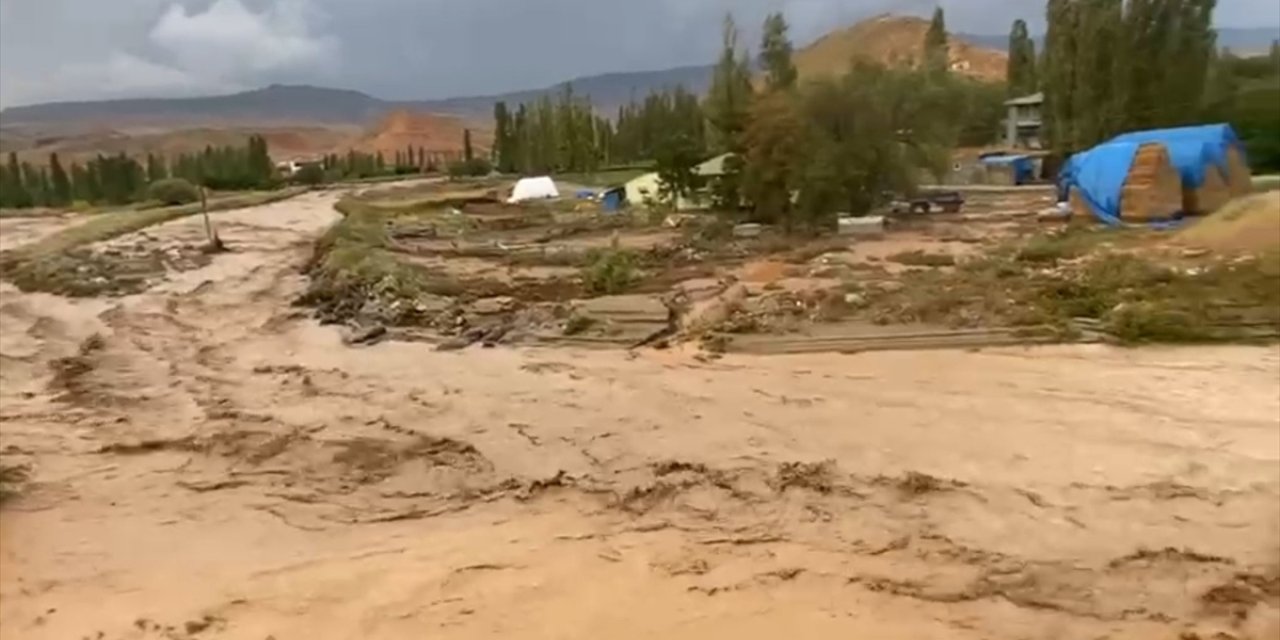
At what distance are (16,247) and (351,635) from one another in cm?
2849

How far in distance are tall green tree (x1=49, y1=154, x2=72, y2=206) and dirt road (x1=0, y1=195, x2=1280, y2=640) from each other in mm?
42715

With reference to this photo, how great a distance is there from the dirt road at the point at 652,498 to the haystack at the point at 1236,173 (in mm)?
10425

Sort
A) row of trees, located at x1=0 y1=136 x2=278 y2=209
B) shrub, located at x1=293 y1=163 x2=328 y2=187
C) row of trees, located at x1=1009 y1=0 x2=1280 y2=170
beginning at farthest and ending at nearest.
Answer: shrub, located at x1=293 y1=163 x2=328 y2=187 → row of trees, located at x1=0 y1=136 x2=278 y2=209 → row of trees, located at x1=1009 y1=0 x2=1280 y2=170

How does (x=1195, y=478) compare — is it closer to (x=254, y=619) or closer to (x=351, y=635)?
(x=351, y=635)

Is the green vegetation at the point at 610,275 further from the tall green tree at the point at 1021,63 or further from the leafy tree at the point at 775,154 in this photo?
the tall green tree at the point at 1021,63

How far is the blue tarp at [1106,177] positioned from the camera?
20125 mm

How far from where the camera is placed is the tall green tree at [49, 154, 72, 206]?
5084 centimetres

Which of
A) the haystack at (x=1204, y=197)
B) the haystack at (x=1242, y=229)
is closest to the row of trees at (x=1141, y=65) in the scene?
the haystack at (x=1204, y=197)

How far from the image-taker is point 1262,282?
42.3ft

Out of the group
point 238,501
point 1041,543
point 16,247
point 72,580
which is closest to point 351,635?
point 72,580

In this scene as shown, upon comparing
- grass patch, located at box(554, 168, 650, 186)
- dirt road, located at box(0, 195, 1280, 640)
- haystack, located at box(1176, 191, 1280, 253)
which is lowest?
dirt road, located at box(0, 195, 1280, 640)

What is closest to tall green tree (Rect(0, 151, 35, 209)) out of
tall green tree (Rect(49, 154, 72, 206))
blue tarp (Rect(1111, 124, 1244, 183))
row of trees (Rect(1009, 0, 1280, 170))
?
tall green tree (Rect(49, 154, 72, 206))

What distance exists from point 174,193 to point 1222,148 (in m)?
38.8

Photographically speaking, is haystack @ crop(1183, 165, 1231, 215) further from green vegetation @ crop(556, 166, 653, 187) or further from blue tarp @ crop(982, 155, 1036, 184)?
green vegetation @ crop(556, 166, 653, 187)
